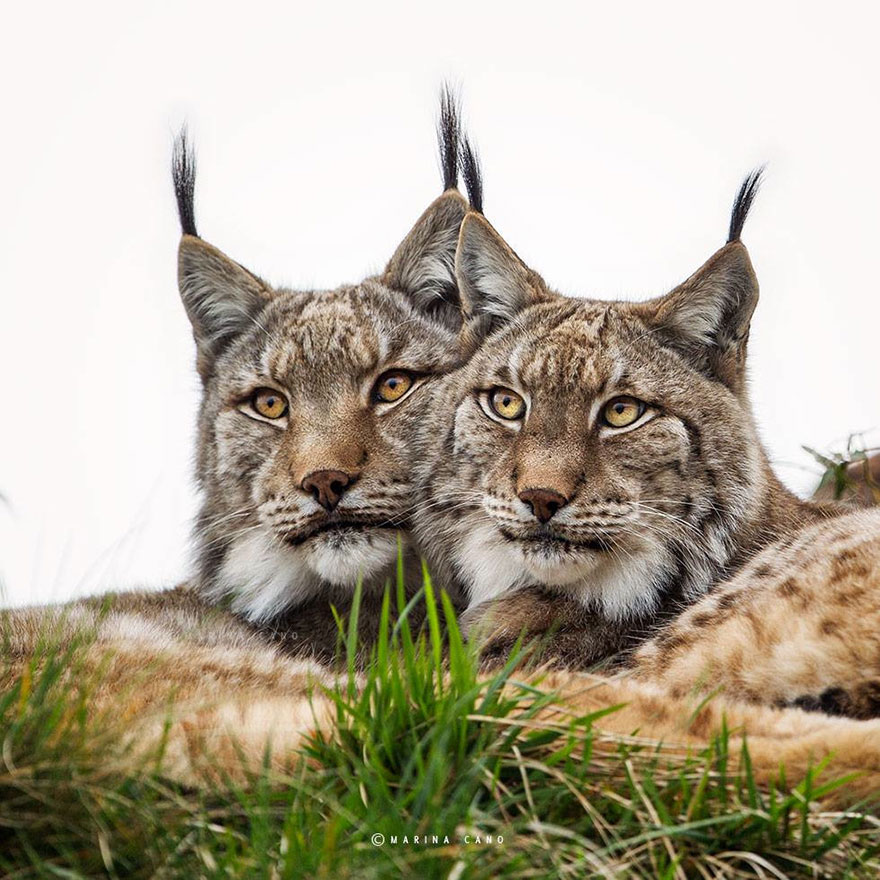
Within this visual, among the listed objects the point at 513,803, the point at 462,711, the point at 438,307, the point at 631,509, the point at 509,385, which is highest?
the point at 438,307

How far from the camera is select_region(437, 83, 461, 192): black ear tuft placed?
5379 mm

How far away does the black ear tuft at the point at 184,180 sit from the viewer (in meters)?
5.73

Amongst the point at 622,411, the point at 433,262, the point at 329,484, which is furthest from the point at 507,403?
the point at 433,262

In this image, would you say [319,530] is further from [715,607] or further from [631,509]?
[715,607]

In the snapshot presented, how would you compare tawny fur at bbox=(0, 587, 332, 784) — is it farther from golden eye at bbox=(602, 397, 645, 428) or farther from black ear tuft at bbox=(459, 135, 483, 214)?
black ear tuft at bbox=(459, 135, 483, 214)

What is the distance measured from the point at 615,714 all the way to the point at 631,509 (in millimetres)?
1275

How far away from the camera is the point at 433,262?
538 centimetres

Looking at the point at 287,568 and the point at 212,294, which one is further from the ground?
the point at 212,294

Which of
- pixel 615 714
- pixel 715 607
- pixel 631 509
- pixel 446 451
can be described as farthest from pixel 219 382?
pixel 615 714

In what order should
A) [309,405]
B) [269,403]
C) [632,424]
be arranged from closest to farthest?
[632,424]
[309,405]
[269,403]

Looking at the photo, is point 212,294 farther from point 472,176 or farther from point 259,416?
point 472,176

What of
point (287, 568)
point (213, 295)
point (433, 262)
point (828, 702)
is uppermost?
point (433, 262)

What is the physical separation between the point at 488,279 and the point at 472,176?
61 cm

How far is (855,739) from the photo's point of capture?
2893 millimetres
